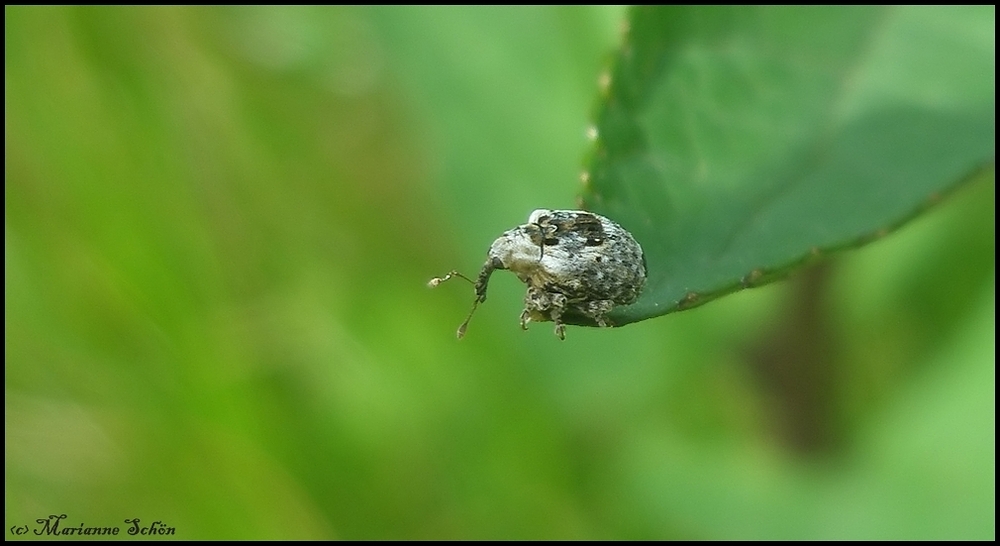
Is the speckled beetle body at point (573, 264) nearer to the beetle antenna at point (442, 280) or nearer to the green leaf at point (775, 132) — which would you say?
the green leaf at point (775, 132)

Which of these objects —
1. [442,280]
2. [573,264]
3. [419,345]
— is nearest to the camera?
[573,264]

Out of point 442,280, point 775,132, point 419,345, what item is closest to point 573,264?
point 442,280

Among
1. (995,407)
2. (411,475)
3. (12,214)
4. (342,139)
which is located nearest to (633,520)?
(411,475)

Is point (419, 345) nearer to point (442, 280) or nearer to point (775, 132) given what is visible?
point (442, 280)

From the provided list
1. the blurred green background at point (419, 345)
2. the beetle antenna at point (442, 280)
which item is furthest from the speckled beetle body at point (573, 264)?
the blurred green background at point (419, 345)

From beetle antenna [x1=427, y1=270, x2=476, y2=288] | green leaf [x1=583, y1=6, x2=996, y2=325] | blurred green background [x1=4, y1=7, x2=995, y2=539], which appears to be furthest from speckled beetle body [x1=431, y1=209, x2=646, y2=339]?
blurred green background [x1=4, y1=7, x2=995, y2=539]

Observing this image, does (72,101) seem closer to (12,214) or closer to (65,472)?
(12,214)

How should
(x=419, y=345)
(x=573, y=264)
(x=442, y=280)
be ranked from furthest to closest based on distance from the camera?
1. (x=419, y=345)
2. (x=442, y=280)
3. (x=573, y=264)
